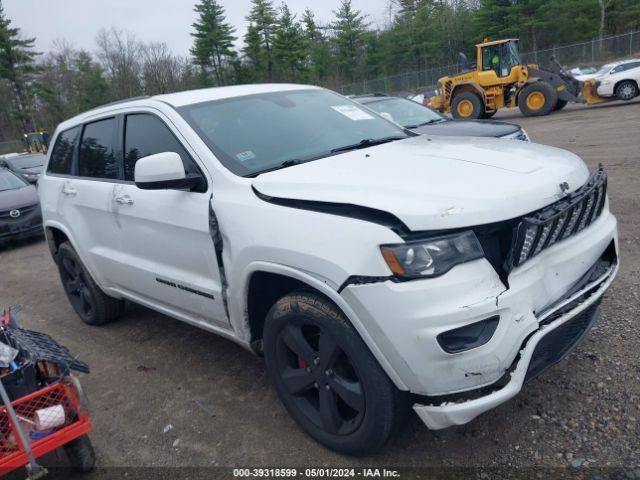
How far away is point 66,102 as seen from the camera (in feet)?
185

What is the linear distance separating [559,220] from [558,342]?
1.87 feet

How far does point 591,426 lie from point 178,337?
123 inches

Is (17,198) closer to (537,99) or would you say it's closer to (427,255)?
(427,255)

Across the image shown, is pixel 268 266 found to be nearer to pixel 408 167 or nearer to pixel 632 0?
pixel 408 167

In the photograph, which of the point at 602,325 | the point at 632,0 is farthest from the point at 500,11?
the point at 602,325

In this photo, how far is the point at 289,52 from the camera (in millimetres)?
54281

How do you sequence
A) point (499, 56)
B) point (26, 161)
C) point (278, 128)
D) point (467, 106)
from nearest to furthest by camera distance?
point (278, 128) < point (26, 161) < point (499, 56) < point (467, 106)

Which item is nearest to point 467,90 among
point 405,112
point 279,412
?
point 405,112

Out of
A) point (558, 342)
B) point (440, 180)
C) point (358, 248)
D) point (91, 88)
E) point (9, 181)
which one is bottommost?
point (558, 342)

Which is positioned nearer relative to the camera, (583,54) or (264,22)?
(583,54)

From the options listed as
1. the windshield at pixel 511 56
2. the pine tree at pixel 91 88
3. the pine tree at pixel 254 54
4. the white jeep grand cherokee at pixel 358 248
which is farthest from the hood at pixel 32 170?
the pine tree at pixel 254 54

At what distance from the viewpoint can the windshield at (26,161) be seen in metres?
15.6

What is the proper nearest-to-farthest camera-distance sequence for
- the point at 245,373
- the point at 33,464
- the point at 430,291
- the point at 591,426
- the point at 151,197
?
the point at 430,291 → the point at 33,464 → the point at 591,426 → the point at 151,197 → the point at 245,373

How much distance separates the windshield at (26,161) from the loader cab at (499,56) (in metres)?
14.9
